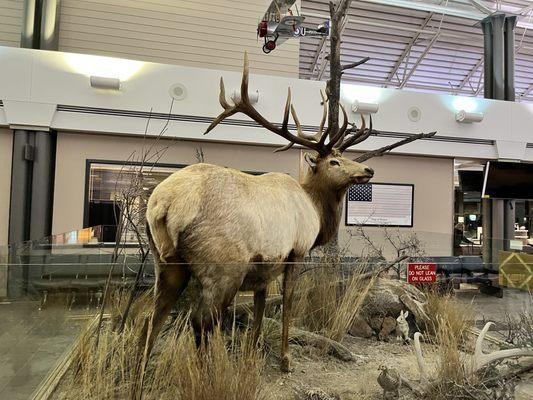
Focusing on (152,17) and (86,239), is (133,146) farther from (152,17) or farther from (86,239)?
(152,17)

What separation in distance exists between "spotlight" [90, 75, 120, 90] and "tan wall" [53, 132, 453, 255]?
641 mm

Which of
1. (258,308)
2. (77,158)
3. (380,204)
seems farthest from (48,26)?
(258,308)

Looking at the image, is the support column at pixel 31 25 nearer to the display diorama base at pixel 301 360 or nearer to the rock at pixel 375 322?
the display diorama base at pixel 301 360

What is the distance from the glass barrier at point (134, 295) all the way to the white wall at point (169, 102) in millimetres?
2591

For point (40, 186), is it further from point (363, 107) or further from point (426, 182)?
point (426, 182)

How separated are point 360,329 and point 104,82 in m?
4.27

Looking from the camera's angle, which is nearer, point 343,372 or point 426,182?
point 343,372

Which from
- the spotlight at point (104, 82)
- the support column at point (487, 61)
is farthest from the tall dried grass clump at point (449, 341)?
the support column at point (487, 61)

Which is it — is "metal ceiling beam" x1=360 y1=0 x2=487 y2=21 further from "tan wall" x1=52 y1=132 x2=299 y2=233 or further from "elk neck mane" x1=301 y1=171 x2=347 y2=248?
"elk neck mane" x1=301 y1=171 x2=347 y2=248

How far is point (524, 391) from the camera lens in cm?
223

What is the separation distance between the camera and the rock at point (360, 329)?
2.73 meters

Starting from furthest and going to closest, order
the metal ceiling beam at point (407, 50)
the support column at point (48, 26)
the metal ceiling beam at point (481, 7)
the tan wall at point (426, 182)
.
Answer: the metal ceiling beam at point (407, 50) → the metal ceiling beam at point (481, 7) → the tan wall at point (426, 182) → the support column at point (48, 26)

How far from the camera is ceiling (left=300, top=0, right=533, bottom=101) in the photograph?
8945 millimetres

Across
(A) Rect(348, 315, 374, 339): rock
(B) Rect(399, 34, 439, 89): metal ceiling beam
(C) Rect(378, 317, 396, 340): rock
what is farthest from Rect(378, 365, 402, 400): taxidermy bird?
(B) Rect(399, 34, 439, 89): metal ceiling beam
